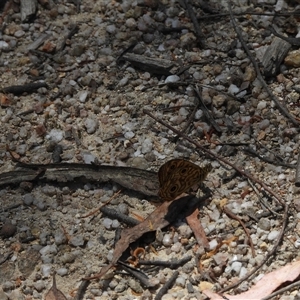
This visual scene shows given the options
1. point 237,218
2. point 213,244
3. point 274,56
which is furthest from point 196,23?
point 213,244

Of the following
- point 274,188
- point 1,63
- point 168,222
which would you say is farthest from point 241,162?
point 1,63

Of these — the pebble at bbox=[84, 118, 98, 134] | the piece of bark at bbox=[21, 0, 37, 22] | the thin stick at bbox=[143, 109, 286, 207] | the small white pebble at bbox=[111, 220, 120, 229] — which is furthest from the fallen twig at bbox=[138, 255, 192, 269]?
the piece of bark at bbox=[21, 0, 37, 22]

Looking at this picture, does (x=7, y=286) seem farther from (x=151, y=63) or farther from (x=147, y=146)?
(x=151, y=63)

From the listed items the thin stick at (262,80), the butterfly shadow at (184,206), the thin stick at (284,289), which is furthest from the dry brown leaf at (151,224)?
the thin stick at (262,80)

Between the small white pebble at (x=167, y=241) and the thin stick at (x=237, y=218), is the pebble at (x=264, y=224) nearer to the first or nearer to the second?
the thin stick at (x=237, y=218)

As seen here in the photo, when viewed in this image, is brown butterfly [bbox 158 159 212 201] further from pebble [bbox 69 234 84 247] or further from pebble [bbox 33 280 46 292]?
pebble [bbox 33 280 46 292]

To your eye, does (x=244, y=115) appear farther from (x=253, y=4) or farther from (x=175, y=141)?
(x=253, y=4)
